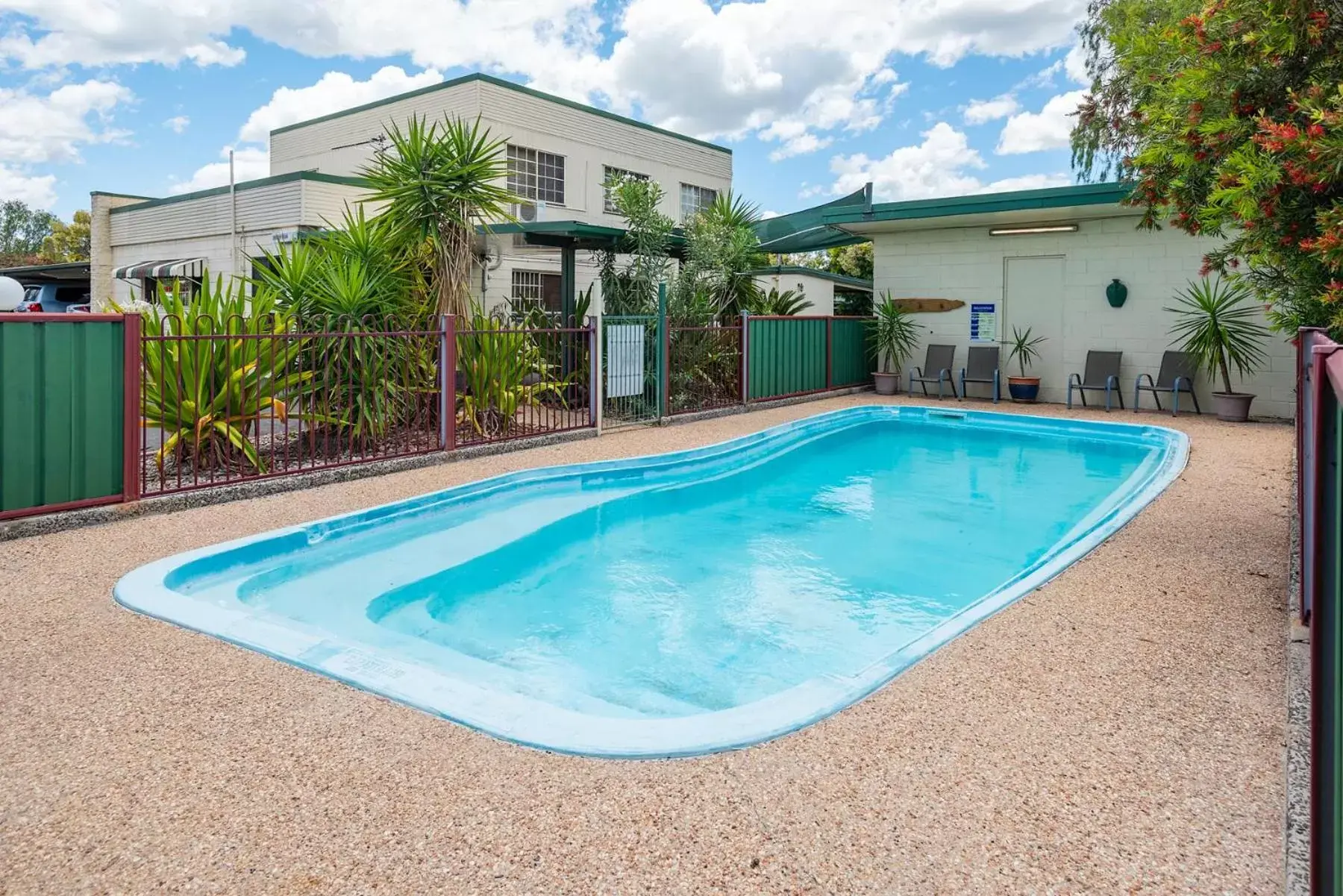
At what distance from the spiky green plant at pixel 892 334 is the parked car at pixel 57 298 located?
54.9ft

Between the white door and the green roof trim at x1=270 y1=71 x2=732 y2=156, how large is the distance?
375 inches

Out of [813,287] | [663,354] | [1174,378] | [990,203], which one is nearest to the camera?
[663,354]

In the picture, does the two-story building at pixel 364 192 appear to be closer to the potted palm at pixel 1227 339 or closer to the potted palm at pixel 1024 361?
the potted palm at pixel 1024 361

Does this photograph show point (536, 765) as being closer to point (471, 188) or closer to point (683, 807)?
point (683, 807)

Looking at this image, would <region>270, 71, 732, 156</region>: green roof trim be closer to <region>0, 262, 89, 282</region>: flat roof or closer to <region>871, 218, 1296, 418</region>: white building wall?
<region>871, 218, 1296, 418</region>: white building wall

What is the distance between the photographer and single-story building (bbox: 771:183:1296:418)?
38.2 feet

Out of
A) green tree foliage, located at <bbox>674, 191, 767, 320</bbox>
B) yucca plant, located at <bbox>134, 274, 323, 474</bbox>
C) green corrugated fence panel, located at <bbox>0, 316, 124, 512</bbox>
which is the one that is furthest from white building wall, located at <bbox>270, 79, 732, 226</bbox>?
green corrugated fence panel, located at <bbox>0, 316, 124, 512</bbox>

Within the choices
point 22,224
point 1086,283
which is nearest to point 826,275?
point 1086,283

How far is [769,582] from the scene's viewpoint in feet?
17.8

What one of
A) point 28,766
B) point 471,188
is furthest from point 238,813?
point 471,188

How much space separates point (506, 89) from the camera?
1686 centimetres

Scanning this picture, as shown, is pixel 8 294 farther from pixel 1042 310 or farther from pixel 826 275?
pixel 826 275

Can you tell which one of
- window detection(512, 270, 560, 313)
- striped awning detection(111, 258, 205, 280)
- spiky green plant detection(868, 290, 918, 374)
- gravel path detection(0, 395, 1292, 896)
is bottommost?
gravel path detection(0, 395, 1292, 896)

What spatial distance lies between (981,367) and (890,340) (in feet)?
4.72
